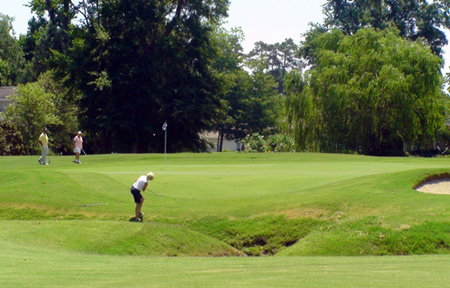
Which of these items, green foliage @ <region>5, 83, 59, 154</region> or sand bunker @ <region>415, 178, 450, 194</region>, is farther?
green foliage @ <region>5, 83, 59, 154</region>

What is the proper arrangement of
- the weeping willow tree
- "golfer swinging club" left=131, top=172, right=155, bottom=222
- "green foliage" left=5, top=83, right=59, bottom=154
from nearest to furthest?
"golfer swinging club" left=131, top=172, right=155, bottom=222 < the weeping willow tree < "green foliage" left=5, top=83, right=59, bottom=154

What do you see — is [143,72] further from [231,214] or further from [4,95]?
[231,214]

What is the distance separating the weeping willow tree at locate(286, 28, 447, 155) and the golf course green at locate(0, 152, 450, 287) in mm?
24079

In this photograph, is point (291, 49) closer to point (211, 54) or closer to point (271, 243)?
Answer: point (211, 54)

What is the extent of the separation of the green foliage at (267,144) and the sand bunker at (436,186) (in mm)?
24423

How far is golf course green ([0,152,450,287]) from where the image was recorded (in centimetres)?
847

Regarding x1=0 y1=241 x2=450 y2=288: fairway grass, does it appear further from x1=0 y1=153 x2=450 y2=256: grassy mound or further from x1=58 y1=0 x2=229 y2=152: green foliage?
x1=58 y1=0 x2=229 y2=152: green foliage

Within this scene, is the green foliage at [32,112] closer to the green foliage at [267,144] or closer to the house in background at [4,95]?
the house in background at [4,95]

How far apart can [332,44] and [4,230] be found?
43.9 metres

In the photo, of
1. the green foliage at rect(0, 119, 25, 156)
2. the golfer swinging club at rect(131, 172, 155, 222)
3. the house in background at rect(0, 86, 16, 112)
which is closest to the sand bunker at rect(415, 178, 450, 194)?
the golfer swinging club at rect(131, 172, 155, 222)

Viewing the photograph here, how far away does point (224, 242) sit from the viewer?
14875mm

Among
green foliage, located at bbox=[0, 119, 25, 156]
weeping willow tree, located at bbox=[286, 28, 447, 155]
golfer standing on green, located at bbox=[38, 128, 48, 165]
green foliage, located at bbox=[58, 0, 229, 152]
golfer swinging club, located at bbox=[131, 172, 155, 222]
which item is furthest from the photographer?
green foliage, located at bbox=[58, 0, 229, 152]

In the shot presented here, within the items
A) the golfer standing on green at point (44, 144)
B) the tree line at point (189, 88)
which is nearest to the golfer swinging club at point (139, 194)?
the golfer standing on green at point (44, 144)

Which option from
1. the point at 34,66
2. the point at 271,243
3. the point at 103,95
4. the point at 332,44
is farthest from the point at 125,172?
the point at 34,66
